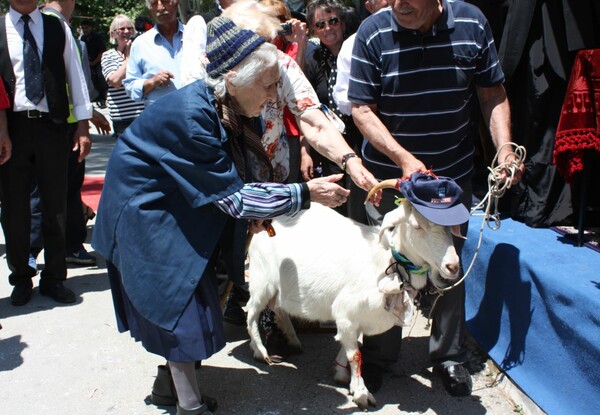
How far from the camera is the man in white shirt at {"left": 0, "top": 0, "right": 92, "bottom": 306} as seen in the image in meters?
4.73

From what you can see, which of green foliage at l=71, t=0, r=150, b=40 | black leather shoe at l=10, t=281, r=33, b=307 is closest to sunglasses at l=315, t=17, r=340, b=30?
black leather shoe at l=10, t=281, r=33, b=307

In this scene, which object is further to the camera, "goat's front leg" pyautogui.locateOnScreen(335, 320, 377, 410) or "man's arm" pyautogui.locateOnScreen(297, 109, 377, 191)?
"goat's front leg" pyautogui.locateOnScreen(335, 320, 377, 410)

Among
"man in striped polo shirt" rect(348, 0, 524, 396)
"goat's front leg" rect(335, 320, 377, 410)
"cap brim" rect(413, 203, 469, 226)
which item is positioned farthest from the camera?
"goat's front leg" rect(335, 320, 377, 410)

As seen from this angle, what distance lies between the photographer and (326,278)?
3615mm

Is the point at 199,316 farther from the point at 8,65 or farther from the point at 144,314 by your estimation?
the point at 8,65

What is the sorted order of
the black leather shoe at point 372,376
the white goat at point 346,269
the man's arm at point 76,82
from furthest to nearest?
the man's arm at point 76,82 → the black leather shoe at point 372,376 → the white goat at point 346,269

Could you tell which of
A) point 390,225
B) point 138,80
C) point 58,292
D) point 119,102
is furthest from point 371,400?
point 119,102

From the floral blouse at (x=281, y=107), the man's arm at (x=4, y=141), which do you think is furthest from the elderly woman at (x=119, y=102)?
the floral blouse at (x=281, y=107)

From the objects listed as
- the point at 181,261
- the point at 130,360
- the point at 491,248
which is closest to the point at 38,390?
the point at 130,360

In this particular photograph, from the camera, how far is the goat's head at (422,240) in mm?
3107

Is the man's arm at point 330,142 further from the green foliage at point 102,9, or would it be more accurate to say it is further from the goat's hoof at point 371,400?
the green foliage at point 102,9

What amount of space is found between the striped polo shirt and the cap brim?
0.53 metres

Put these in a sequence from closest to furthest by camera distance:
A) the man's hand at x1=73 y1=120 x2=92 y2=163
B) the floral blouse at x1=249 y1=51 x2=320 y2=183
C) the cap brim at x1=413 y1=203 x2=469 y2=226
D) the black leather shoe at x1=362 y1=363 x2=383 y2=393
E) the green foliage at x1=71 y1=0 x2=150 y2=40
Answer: the cap brim at x1=413 y1=203 x2=469 y2=226 → the floral blouse at x1=249 y1=51 x2=320 y2=183 → the black leather shoe at x1=362 y1=363 x2=383 y2=393 → the man's hand at x1=73 y1=120 x2=92 y2=163 → the green foliage at x1=71 y1=0 x2=150 y2=40

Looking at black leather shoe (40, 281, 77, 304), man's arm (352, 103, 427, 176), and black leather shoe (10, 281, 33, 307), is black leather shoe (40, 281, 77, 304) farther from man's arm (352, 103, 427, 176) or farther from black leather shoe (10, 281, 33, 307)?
man's arm (352, 103, 427, 176)
